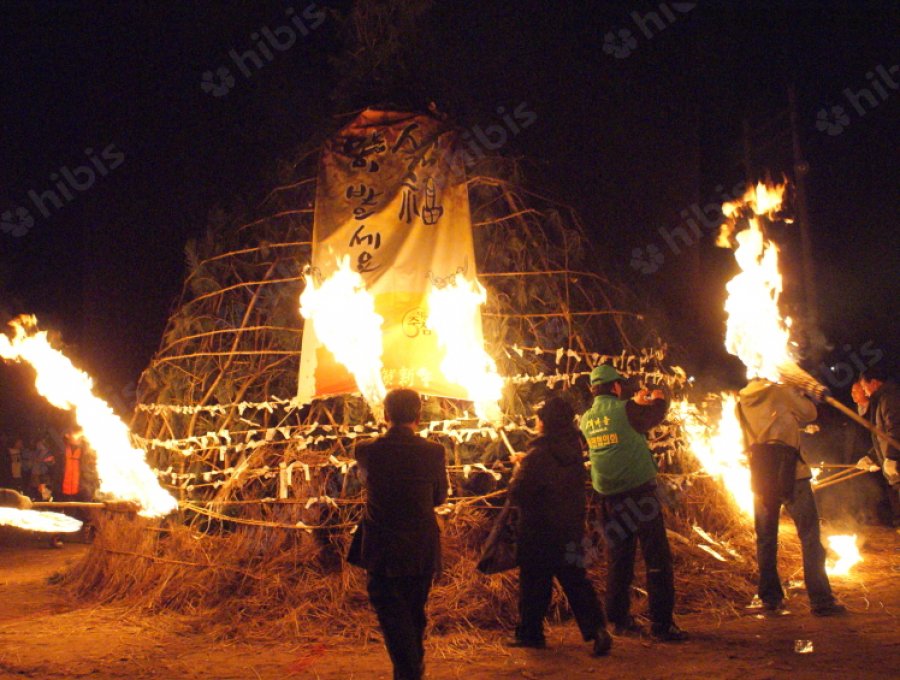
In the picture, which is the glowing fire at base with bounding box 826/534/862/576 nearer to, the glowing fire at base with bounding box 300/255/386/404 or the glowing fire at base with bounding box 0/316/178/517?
the glowing fire at base with bounding box 300/255/386/404

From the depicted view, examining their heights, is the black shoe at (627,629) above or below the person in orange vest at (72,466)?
below

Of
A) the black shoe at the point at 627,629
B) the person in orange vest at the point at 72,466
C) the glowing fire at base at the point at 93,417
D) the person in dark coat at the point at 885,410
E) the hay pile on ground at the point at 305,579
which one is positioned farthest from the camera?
the person in orange vest at the point at 72,466

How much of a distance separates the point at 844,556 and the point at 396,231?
552cm

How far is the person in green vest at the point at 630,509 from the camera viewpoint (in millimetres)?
5301

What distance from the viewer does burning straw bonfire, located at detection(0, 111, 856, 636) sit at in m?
6.30

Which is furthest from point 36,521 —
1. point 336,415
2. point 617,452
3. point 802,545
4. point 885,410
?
point 885,410

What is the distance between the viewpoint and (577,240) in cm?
754

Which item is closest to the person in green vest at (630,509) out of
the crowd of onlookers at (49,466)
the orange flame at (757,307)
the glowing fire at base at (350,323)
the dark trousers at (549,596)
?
the dark trousers at (549,596)

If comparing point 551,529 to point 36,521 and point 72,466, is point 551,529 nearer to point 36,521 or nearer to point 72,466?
point 36,521

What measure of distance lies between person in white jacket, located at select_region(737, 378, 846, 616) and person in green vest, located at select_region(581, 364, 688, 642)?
3.10 ft

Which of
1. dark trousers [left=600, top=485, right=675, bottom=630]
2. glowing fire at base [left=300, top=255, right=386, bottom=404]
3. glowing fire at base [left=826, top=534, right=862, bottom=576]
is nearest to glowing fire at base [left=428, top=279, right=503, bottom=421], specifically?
glowing fire at base [left=300, top=255, right=386, bottom=404]

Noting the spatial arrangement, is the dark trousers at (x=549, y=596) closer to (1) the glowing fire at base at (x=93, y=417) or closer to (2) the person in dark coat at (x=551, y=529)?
(2) the person in dark coat at (x=551, y=529)

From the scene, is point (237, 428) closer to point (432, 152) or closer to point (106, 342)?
point (432, 152)

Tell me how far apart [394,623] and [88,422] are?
4.44 metres
